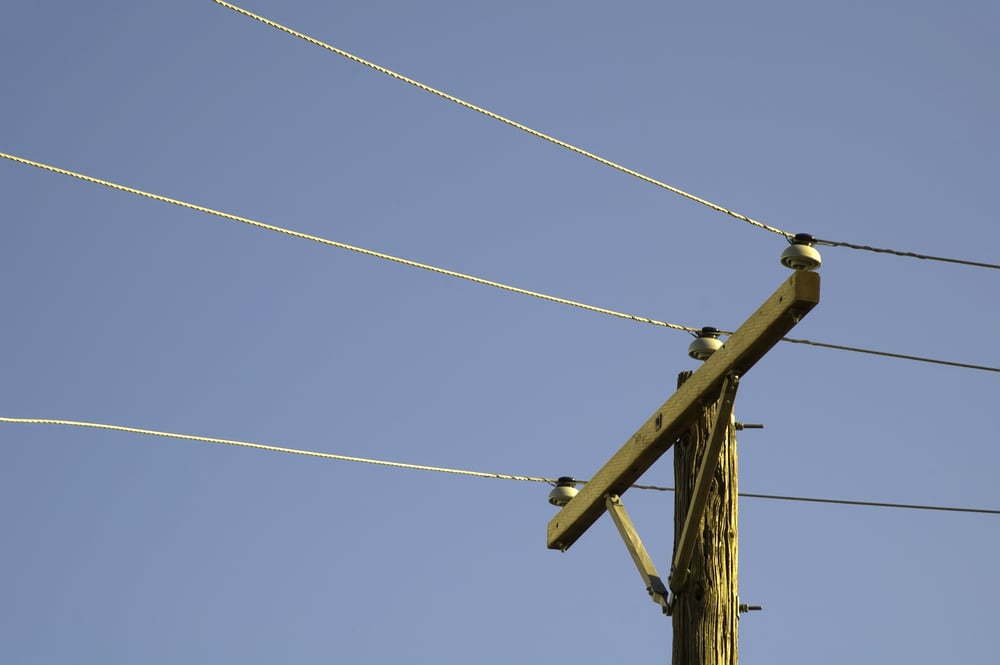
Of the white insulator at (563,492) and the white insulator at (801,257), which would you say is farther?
the white insulator at (563,492)

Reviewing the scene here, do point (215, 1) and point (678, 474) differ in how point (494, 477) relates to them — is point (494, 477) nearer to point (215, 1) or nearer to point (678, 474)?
point (678, 474)

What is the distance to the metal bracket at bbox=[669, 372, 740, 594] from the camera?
8938mm

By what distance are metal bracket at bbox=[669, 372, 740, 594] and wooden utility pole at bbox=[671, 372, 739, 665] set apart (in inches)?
1.0

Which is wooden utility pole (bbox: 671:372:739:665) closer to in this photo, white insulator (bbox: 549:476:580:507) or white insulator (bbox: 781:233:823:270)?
white insulator (bbox: 781:233:823:270)

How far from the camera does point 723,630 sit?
884 cm

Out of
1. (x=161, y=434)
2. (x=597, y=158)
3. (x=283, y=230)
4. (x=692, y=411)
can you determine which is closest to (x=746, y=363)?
(x=692, y=411)

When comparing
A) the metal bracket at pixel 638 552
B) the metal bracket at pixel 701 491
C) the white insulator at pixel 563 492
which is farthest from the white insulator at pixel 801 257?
the white insulator at pixel 563 492

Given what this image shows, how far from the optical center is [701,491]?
8.96 meters

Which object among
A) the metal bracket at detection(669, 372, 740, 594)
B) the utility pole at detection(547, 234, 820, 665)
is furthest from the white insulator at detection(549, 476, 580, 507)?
the metal bracket at detection(669, 372, 740, 594)

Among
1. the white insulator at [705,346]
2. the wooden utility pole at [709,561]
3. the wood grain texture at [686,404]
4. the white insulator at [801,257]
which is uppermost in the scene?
the white insulator at [801,257]

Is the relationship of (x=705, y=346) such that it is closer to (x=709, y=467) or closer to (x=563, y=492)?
(x=709, y=467)

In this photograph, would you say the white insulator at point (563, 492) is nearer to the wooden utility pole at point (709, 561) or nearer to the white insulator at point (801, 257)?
the wooden utility pole at point (709, 561)

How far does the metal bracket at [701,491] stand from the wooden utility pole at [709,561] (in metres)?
0.02

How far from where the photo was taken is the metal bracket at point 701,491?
894 centimetres
